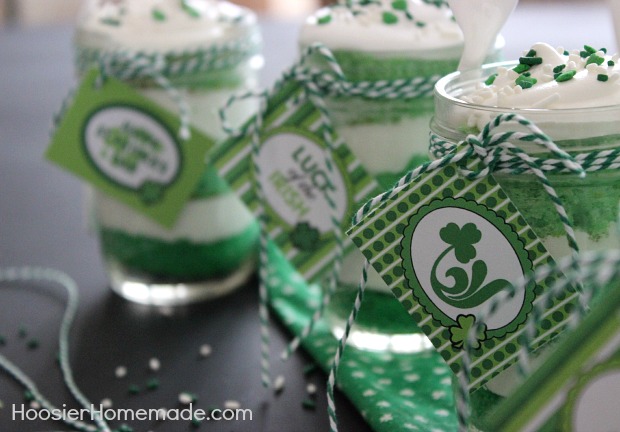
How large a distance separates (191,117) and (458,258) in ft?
1.46

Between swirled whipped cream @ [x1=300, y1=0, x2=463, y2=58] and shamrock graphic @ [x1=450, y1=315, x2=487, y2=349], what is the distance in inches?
10.6

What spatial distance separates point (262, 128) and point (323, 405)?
27 cm

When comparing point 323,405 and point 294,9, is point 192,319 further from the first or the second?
point 294,9

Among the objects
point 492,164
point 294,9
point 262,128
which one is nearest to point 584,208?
point 492,164

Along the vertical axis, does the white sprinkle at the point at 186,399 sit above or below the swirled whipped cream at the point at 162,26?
below

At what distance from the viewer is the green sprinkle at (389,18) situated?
0.74 m

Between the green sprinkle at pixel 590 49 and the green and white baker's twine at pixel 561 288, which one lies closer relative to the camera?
the green and white baker's twine at pixel 561 288

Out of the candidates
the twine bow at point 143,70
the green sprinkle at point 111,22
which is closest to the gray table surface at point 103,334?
the twine bow at point 143,70

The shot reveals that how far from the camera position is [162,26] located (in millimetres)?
896

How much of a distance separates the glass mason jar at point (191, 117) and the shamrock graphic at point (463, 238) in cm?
42

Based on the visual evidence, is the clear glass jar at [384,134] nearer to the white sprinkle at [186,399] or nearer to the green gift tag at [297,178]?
the green gift tag at [297,178]

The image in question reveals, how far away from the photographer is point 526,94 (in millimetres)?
541

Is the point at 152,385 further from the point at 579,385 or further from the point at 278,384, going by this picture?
the point at 579,385

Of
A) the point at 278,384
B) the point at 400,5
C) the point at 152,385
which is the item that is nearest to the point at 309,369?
the point at 278,384
